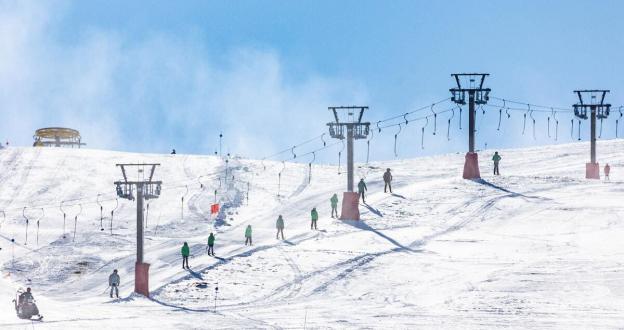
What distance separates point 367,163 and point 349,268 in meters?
32.2

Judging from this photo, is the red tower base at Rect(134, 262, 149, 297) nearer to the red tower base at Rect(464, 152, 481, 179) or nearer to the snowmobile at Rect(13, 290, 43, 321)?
the snowmobile at Rect(13, 290, 43, 321)

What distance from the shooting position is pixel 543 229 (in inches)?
2096

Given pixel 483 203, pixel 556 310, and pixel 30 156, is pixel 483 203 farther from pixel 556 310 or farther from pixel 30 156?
pixel 30 156

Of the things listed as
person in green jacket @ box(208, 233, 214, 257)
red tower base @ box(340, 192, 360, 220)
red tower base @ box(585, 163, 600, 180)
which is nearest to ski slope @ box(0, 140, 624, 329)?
person in green jacket @ box(208, 233, 214, 257)

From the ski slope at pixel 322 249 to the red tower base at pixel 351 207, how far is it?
892 mm

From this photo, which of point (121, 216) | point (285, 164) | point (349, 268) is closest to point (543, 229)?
point (349, 268)

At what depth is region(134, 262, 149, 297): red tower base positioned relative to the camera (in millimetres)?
44406

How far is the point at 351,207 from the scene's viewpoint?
56.4 meters

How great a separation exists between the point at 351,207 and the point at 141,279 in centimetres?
1417

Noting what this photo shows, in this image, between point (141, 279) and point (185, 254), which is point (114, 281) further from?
point (185, 254)

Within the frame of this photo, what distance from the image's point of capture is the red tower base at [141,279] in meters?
44.4

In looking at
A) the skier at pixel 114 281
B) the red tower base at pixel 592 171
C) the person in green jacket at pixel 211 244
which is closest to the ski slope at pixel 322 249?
the person in green jacket at pixel 211 244

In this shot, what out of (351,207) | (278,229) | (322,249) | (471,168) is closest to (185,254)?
(322,249)

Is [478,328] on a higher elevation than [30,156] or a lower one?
lower
